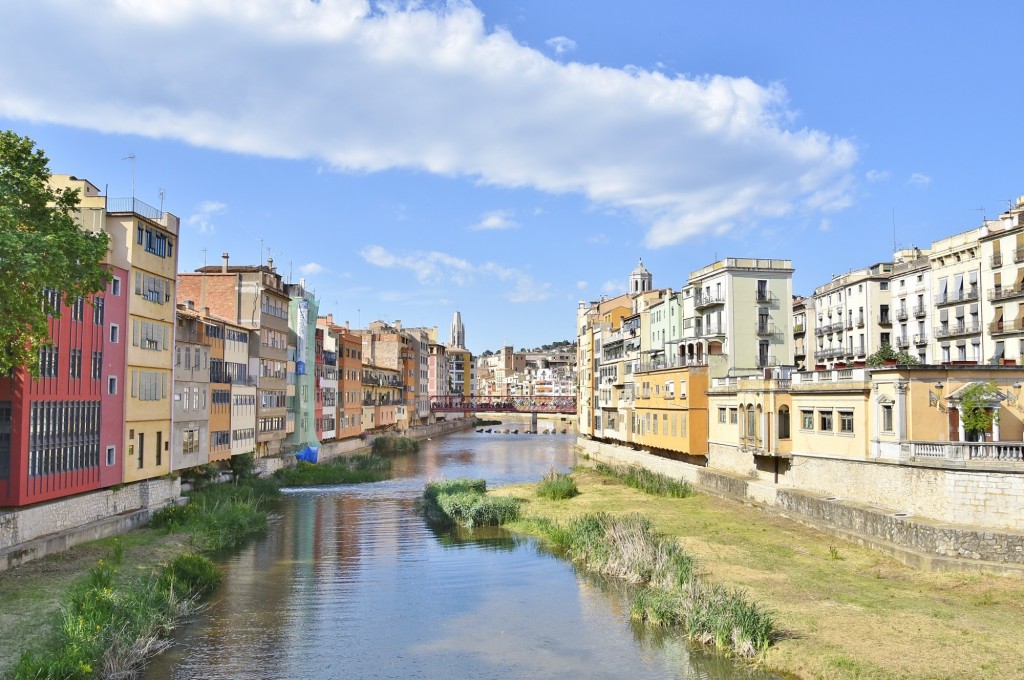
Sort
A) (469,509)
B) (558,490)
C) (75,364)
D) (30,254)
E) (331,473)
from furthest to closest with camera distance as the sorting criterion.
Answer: (331,473)
(558,490)
(469,509)
(75,364)
(30,254)

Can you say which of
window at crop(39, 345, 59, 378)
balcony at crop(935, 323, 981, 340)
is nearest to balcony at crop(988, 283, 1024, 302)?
balcony at crop(935, 323, 981, 340)

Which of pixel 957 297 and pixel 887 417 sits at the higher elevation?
pixel 957 297

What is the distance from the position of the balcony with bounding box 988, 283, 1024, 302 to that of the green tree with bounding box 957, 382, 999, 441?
23107mm

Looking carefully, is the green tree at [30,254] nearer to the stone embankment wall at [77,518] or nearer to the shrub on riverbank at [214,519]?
the stone embankment wall at [77,518]

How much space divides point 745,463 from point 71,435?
1371 inches

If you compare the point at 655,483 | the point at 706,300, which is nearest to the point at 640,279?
the point at 706,300

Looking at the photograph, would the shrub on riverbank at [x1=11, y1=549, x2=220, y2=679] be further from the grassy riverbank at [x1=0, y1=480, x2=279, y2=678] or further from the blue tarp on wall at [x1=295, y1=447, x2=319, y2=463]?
the blue tarp on wall at [x1=295, y1=447, x2=319, y2=463]

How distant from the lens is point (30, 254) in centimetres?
2267

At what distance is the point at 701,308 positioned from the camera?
64.4 meters

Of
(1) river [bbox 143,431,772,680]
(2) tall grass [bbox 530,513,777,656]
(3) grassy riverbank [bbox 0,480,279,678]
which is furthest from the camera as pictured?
(2) tall grass [bbox 530,513,777,656]

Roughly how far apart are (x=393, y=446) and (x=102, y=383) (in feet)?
218

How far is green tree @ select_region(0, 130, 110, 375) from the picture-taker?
23.0 m

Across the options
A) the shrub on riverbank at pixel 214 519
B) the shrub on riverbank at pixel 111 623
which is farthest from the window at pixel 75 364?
the shrub on riverbank at pixel 111 623

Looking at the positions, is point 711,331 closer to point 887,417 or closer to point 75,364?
point 887,417
